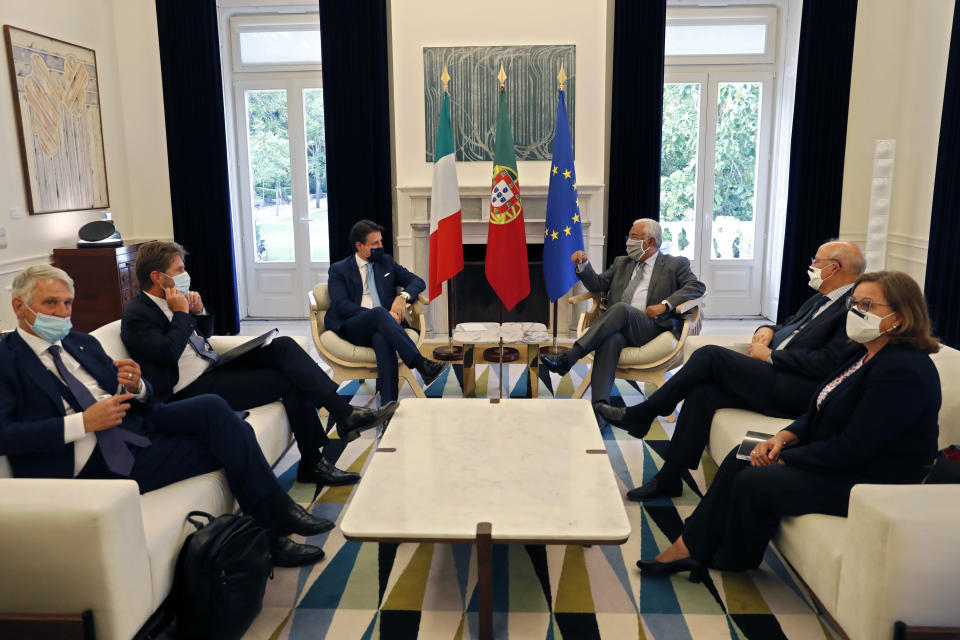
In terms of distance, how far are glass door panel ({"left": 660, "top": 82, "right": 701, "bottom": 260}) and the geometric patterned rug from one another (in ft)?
14.4

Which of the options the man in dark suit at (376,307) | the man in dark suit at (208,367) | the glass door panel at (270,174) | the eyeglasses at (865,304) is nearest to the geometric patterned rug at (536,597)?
the man in dark suit at (208,367)

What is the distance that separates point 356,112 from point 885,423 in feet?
17.4

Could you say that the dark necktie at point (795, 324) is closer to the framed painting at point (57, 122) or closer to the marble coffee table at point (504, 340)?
the marble coffee table at point (504, 340)

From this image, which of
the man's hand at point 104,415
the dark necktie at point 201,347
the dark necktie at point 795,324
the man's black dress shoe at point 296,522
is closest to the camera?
the man's hand at point 104,415

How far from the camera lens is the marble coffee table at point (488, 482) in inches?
89.2

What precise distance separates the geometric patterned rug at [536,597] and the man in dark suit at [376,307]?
1321 mm

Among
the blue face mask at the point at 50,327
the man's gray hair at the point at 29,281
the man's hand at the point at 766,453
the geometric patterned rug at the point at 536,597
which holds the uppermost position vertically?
the man's gray hair at the point at 29,281

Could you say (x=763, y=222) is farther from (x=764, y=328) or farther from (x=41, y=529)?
(x=41, y=529)

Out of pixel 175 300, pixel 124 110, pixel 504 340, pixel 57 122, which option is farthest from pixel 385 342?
pixel 124 110

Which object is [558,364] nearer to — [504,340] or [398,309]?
[504,340]

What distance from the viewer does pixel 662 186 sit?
23.1 ft

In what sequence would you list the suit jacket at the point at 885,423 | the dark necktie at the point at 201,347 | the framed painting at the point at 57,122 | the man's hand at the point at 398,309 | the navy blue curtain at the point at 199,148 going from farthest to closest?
the navy blue curtain at the point at 199,148
the framed painting at the point at 57,122
the man's hand at the point at 398,309
the dark necktie at the point at 201,347
the suit jacket at the point at 885,423

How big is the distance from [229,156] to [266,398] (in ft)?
14.4

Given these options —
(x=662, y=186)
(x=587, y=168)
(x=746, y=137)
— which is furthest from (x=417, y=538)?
(x=746, y=137)
